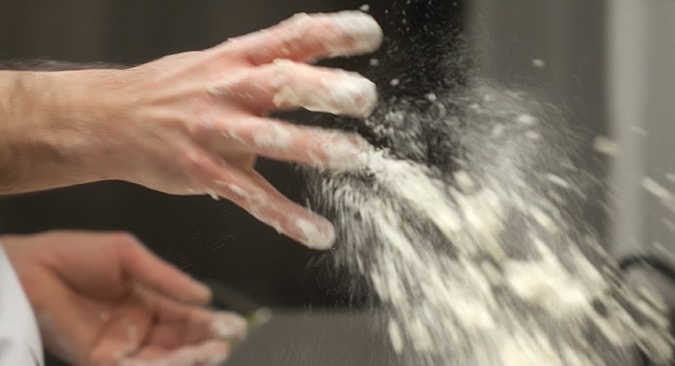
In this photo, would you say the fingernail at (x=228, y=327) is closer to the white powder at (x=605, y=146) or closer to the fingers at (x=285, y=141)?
the fingers at (x=285, y=141)

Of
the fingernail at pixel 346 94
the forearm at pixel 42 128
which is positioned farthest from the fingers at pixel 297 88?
the forearm at pixel 42 128

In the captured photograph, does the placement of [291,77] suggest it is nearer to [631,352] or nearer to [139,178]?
[139,178]

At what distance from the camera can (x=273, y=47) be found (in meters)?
0.53

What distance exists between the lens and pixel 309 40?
52 cm

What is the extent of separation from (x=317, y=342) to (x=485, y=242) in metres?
0.16

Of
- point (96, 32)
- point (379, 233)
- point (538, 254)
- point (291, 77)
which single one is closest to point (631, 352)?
point (538, 254)

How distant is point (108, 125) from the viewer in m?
0.56

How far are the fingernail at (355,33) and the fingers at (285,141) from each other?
0.21 feet

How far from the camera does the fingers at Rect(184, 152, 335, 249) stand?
1.81 ft

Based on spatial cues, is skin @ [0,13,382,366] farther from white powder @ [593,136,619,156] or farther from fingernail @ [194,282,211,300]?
white powder @ [593,136,619,156]

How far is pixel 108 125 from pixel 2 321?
177 millimetres

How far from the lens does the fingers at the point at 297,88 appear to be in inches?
19.8

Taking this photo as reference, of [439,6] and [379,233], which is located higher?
[439,6]

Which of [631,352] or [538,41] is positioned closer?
[631,352]
